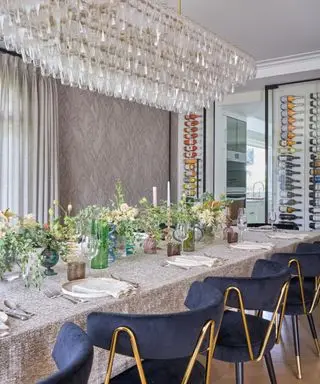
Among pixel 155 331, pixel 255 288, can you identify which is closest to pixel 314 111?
pixel 255 288

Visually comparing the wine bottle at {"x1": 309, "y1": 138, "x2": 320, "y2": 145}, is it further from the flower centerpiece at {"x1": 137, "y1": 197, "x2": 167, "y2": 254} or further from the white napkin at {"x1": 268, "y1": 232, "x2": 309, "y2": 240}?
the flower centerpiece at {"x1": 137, "y1": 197, "x2": 167, "y2": 254}

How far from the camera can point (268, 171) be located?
5.93 meters

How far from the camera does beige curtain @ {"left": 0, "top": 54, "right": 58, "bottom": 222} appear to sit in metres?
4.22

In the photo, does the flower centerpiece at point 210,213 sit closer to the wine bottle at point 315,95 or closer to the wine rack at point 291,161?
the wine rack at point 291,161

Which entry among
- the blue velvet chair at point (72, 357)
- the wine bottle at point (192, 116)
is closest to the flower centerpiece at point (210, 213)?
the blue velvet chair at point (72, 357)

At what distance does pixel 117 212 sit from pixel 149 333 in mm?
1237

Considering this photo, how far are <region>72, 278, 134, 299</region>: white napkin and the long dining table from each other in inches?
1.2

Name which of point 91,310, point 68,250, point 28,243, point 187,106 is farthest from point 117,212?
point 187,106

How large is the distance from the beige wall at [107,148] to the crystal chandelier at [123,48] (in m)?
1.49

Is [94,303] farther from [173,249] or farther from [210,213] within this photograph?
[210,213]

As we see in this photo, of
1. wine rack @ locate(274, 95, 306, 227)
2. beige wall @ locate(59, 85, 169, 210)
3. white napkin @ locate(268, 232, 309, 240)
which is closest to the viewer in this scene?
white napkin @ locate(268, 232, 309, 240)

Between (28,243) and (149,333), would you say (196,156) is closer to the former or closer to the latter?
(28,243)

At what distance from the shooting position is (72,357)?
1020mm

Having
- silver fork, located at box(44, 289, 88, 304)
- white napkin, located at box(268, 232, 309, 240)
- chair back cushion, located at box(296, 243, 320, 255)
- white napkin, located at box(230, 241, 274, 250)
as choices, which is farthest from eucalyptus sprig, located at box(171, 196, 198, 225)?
silver fork, located at box(44, 289, 88, 304)
